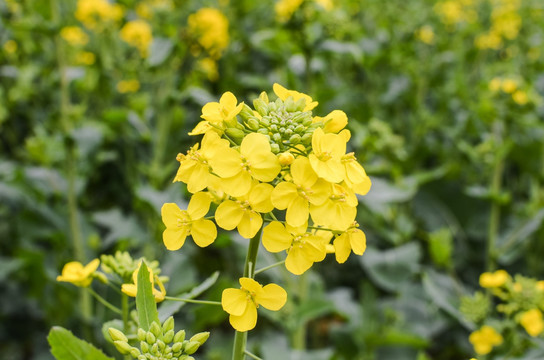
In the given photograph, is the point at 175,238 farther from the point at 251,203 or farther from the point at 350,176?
the point at 350,176

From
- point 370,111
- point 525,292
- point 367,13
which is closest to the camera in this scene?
point 525,292

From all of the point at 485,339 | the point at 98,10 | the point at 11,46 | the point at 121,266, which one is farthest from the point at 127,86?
the point at 485,339

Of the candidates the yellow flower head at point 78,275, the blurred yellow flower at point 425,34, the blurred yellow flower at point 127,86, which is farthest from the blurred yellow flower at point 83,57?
the yellow flower head at point 78,275

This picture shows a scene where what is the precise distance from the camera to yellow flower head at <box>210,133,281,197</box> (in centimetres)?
107

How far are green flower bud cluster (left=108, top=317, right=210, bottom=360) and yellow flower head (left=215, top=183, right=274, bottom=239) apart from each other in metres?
0.25

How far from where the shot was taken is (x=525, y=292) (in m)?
2.15

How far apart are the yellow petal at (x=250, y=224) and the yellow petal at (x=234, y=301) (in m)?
0.13

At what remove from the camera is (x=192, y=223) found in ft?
3.83

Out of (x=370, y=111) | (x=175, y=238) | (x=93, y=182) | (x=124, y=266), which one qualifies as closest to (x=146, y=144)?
(x=93, y=182)

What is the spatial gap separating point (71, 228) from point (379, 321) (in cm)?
198

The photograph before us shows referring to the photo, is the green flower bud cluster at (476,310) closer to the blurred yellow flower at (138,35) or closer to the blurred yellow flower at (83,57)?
the blurred yellow flower at (138,35)

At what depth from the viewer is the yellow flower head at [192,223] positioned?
3.74ft

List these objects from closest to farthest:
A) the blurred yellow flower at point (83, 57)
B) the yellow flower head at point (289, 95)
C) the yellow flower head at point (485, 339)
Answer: the yellow flower head at point (289, 95), the yellow flower head at point (485, 339), the blurred yellow flower at point (83, 57)

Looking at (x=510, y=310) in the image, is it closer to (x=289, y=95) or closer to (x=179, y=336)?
(x=289, y=95)
